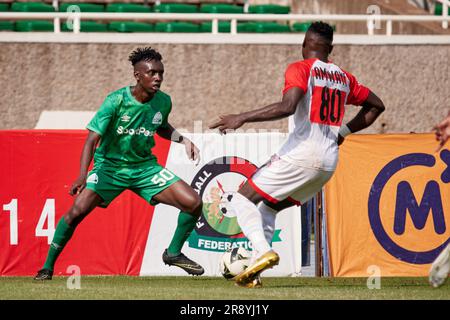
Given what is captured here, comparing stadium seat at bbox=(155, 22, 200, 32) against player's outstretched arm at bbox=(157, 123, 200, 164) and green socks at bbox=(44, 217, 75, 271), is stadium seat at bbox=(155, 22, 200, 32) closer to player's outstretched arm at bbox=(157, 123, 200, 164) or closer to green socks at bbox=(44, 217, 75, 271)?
player's outstretched arm at bbox=(157, 123, 200, 164)

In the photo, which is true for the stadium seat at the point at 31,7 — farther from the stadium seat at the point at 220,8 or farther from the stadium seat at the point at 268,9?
the stadium seat at the point at 268,9

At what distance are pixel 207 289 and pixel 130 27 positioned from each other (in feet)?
38.7

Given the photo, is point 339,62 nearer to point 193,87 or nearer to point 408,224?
point 193,87

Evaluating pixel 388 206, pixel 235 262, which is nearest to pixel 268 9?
pixel 388 206

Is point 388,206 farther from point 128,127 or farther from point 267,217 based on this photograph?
point 128,127

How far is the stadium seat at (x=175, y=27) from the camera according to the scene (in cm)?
2133

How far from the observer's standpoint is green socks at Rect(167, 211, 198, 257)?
37.1 ft

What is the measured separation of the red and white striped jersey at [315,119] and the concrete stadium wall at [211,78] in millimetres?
9481

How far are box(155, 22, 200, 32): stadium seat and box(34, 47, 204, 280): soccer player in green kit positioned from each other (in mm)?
10132

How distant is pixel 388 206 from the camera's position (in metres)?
12.8

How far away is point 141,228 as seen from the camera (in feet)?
42.2

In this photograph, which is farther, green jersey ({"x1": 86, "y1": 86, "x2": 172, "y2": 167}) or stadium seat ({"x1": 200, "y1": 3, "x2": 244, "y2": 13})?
stadium seat ({"x1": 200, "y1": 3, "x2": 244, "y2": 13})

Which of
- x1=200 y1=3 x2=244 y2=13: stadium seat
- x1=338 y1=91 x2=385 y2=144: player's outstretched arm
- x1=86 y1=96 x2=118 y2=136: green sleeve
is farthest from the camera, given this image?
x1=200 y1=3 x2=244 y2=13: stadium seat

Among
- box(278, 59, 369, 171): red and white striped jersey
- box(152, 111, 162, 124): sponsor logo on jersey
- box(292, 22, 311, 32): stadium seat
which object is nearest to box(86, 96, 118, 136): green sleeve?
box(152, 111, 162, 124): sponsor logo on jersey
